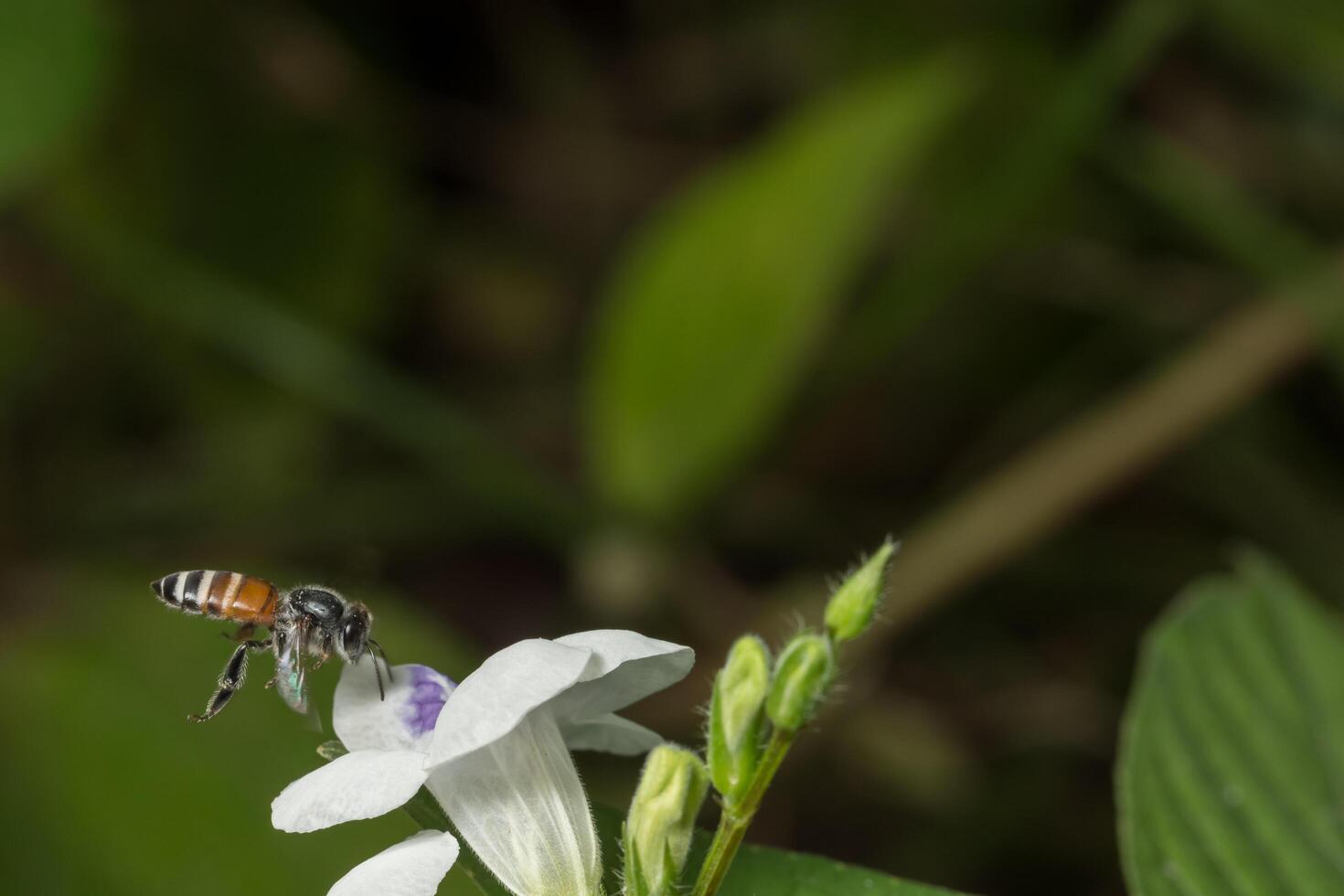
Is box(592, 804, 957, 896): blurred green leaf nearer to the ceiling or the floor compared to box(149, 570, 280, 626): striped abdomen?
nearer to the floor

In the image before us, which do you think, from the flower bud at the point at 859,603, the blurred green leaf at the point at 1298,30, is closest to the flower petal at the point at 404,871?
the flower bud at the point at 859,603

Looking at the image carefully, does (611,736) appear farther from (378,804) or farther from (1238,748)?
(1238,748)

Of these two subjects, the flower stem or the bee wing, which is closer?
the flower stem

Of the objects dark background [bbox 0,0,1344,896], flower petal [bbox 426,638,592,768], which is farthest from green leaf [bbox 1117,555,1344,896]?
dark background [bbox 0,0,1344,896]

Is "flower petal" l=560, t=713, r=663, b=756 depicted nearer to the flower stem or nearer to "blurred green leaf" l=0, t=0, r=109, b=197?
the flower stem

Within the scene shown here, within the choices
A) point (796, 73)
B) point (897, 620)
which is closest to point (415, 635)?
point (897, 620)

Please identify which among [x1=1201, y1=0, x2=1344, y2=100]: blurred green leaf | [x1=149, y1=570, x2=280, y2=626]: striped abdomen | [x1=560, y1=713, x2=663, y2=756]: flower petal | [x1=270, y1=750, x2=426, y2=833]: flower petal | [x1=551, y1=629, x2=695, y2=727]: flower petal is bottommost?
[x1=270, y1=750, x2=426, y2=833]: flower petal

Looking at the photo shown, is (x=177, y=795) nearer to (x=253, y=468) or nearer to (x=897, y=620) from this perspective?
(x=253, y=468)

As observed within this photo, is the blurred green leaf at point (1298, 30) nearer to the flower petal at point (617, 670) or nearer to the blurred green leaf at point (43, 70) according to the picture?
the blurred green leaf at point (43, 70)
